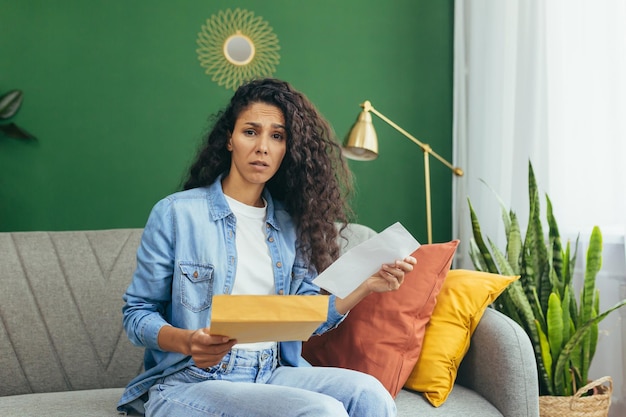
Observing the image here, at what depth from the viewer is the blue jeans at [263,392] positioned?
4.74 ft

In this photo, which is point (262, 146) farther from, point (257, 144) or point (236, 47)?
point (236, 47)

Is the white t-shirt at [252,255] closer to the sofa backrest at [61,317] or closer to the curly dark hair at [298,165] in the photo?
the curly dark hair at [298,165]

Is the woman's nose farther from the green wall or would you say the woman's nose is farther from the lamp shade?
the green wall

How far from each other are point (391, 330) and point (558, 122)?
3.99 feet

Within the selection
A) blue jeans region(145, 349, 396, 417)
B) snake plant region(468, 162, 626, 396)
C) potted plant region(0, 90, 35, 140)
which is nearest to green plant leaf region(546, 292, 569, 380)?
snake plant region(468, 162, 626, 396)

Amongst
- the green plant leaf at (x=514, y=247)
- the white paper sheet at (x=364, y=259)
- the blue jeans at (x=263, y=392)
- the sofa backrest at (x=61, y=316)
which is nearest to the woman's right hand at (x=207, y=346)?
Result: the blue jeans at (x=263, y=392)

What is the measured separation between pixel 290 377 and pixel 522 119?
1659mm

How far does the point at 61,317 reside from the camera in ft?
7.14

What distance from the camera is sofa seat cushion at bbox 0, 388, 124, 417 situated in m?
1.74

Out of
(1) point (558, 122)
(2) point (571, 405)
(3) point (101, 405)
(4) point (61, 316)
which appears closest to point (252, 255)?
(3) point (101, 405)

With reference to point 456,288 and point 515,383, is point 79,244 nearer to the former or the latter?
point 456,288

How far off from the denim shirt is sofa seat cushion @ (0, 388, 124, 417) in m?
0.10

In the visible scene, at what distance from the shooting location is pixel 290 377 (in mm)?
1681

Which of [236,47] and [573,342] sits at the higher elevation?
[236,47]
